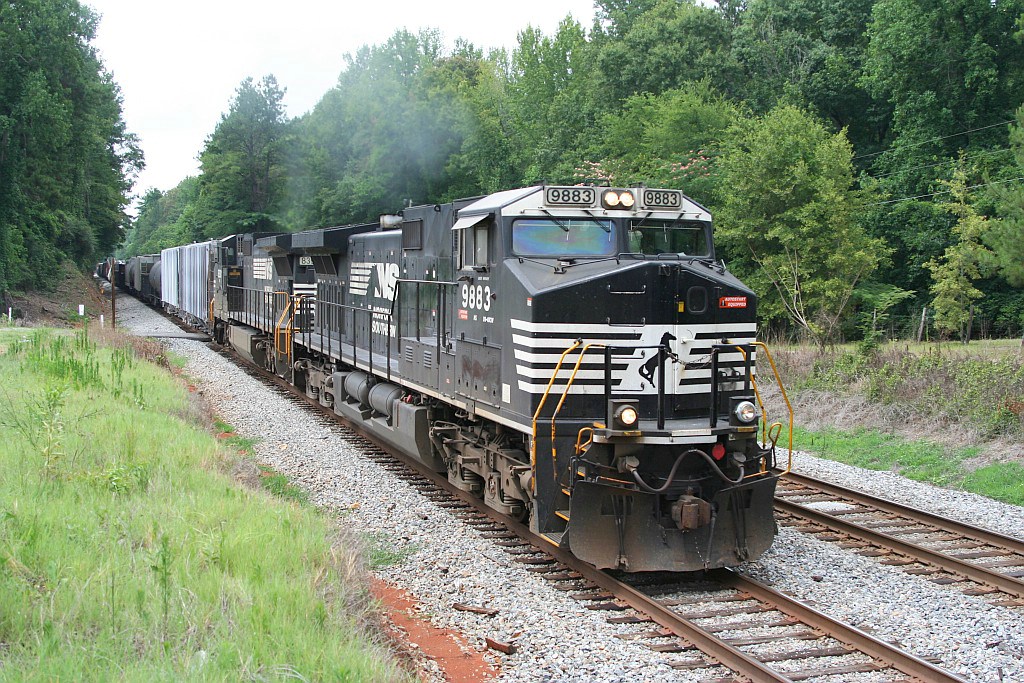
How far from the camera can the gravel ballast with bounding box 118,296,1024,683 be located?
5602mm

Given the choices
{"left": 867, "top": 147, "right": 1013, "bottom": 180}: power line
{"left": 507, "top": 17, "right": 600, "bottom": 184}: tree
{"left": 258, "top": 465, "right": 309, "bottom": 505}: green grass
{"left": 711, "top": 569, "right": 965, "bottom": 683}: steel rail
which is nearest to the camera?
{"left": 711, "top": 569, "right": 965, "bottom": 683}: steel rail

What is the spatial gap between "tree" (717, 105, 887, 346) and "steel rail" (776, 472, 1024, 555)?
12223 millimetres

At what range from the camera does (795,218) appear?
23875 millimetres

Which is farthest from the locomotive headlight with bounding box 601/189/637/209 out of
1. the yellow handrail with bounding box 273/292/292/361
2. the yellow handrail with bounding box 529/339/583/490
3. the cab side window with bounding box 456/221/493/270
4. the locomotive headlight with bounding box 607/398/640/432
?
the yellow handrail with bounding box 273/292/292/361

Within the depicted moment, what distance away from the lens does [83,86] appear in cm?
3891

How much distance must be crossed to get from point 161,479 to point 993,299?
103 feet

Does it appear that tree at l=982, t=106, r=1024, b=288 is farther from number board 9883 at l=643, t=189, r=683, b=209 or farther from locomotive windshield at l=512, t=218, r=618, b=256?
locomotive windshield at l=512, t=218, r=618, b=256

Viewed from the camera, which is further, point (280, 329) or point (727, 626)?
point (280, 329)

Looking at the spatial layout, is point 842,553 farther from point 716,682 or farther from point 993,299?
point 993,299

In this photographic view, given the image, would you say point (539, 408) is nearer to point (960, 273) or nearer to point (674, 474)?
point (674, 474)

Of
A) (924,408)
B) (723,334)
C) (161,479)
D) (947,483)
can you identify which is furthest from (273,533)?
(924,408)

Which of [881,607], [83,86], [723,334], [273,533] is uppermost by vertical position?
[83,86]

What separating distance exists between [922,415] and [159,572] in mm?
11320

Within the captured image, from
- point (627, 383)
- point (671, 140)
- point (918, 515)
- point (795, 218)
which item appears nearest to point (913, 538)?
point (918, 515)
